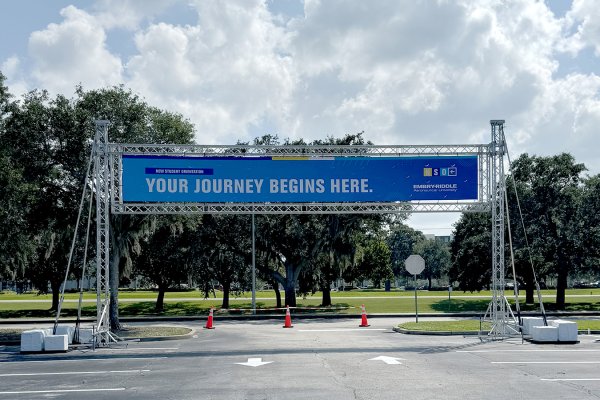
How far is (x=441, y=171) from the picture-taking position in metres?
23.1

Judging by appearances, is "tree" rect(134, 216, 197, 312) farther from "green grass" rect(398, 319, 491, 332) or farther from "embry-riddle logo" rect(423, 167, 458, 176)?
"embry-riddle logo" rect(423, 167, 458, 176)

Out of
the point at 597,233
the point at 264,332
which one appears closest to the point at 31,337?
the point at 264,332

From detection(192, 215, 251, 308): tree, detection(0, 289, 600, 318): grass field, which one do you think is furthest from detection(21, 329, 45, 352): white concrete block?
detection(192, 215, 251, 308): tree

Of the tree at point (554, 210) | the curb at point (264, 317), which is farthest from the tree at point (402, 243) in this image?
the curb at point (264, 317)

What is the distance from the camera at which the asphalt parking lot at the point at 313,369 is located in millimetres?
12445

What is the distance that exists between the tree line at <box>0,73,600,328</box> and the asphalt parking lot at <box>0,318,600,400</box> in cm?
682

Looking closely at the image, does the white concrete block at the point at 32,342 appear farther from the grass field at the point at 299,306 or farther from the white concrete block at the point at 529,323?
the white concrete block at the point at 529,323

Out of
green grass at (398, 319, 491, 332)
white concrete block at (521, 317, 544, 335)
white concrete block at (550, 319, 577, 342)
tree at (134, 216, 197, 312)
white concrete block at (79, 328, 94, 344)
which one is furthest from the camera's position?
tree at (134, 216, 197, 312)

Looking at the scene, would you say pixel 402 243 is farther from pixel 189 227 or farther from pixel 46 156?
pixel 46 156

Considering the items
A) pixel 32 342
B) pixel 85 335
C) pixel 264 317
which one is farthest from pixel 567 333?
pixel 264 317

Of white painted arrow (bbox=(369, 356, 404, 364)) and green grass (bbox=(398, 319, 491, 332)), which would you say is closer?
white painted arrow (bbox=(369, 356, 404, 364))

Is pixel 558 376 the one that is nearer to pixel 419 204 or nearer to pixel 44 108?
pixel 419 204

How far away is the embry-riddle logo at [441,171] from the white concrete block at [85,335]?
42.7 feet

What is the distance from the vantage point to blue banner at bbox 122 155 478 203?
891 inches
